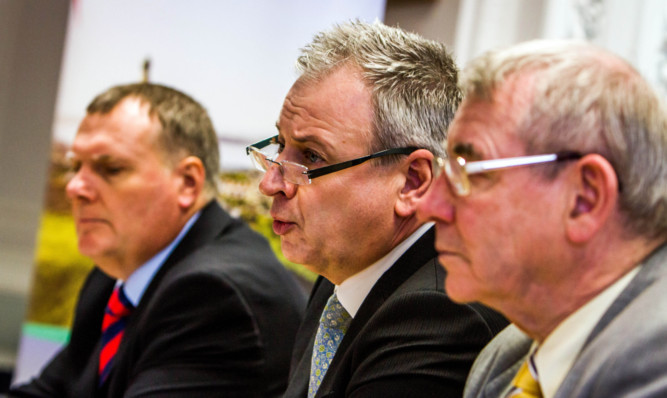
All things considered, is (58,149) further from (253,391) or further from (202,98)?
(253,391)

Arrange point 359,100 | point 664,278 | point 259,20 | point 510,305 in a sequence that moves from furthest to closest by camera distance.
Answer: point 259,20 < point 359,100 < point 510,305 < point 664,278

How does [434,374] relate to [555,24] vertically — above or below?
below

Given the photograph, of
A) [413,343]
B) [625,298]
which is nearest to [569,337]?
[625,298]

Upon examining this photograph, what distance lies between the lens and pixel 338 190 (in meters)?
1.60

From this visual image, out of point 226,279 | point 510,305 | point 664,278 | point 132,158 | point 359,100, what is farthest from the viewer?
point 132,158

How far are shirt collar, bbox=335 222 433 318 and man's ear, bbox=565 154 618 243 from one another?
0.63m

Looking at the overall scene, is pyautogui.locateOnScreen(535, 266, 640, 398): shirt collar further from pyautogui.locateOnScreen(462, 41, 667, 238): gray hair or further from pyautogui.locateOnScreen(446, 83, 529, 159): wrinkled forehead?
pyautogui.locateOnScreen(446, 83, 529, 159): wrinkled forehead

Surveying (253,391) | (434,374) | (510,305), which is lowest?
(253,391)

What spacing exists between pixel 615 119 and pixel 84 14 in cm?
304

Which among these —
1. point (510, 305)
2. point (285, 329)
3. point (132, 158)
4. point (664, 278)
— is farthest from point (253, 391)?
point (664, 278)

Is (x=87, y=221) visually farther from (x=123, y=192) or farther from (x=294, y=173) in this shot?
(x=294, y=173)

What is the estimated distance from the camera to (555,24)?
2818mm

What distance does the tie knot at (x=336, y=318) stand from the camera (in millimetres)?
1687

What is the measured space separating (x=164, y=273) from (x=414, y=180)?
3.56ft
